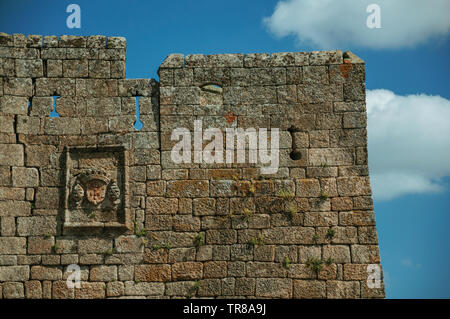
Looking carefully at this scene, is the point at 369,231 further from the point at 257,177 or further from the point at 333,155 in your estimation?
the point at 257,177

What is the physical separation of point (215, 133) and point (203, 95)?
0.66m

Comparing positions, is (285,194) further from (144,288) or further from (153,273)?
(144,288)

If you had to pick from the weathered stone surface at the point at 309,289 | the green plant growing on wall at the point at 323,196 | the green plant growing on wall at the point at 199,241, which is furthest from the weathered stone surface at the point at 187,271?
the green plant growing on wall at the point at 323,196

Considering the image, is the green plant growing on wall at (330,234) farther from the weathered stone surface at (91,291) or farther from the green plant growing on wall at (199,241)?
the weathered stone surface at (91,291)

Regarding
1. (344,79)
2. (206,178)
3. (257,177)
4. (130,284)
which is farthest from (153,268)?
(344,79)

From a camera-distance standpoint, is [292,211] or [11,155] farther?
[11,155]

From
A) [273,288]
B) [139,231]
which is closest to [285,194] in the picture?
[273,288]

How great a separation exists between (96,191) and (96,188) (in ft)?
0.15

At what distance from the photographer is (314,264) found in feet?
25.2

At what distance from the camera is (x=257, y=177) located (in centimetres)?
792

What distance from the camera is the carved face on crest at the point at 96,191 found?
786 centimetres

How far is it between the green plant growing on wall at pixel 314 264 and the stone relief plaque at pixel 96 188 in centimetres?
277

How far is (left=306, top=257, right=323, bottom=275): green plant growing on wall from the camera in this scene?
25.1ft
